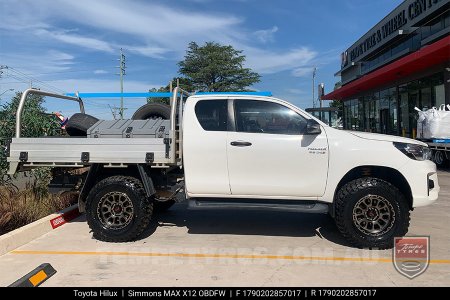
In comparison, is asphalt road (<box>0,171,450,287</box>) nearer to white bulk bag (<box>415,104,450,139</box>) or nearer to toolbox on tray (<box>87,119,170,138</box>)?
toolbox on tray (<box>87,119,170,138</box>)

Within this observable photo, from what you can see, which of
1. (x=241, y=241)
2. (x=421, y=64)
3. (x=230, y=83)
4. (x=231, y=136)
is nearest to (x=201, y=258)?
(x=241, y=241)

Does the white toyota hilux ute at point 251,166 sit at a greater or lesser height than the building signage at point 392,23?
lesser

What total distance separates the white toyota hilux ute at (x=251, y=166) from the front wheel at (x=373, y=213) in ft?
0.04

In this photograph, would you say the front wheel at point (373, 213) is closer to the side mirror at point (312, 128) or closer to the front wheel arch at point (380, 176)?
the front wheel arch at point (380, 176)

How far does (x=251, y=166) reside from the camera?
17.8 feet

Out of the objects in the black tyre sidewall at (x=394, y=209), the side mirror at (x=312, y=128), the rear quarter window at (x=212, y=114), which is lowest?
the black tyre sidewall at (x=394, y=209)

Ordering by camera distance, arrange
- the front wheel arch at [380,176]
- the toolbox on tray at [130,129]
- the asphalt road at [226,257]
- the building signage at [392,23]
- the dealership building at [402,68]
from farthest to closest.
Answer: the building signage at [392,23], the dealership building at [402,68], the toolbox on tray at [130,129], the front wheel arch at [380,176], the asphalt road at [226,257]

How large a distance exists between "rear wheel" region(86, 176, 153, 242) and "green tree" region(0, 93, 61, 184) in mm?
2708

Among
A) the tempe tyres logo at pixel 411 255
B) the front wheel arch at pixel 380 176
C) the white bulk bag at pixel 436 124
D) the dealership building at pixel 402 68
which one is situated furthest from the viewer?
the dealership building at pixel 402 68

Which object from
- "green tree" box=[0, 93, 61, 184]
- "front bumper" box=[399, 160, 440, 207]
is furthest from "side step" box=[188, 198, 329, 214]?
"green tree" box=[0, 93, 61, 184]

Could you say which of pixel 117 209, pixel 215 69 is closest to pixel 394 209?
pixel 117 209

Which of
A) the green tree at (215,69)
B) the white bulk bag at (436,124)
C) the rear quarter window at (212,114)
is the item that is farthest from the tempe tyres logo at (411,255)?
the green tree at (215,69)

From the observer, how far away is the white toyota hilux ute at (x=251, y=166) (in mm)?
5230
